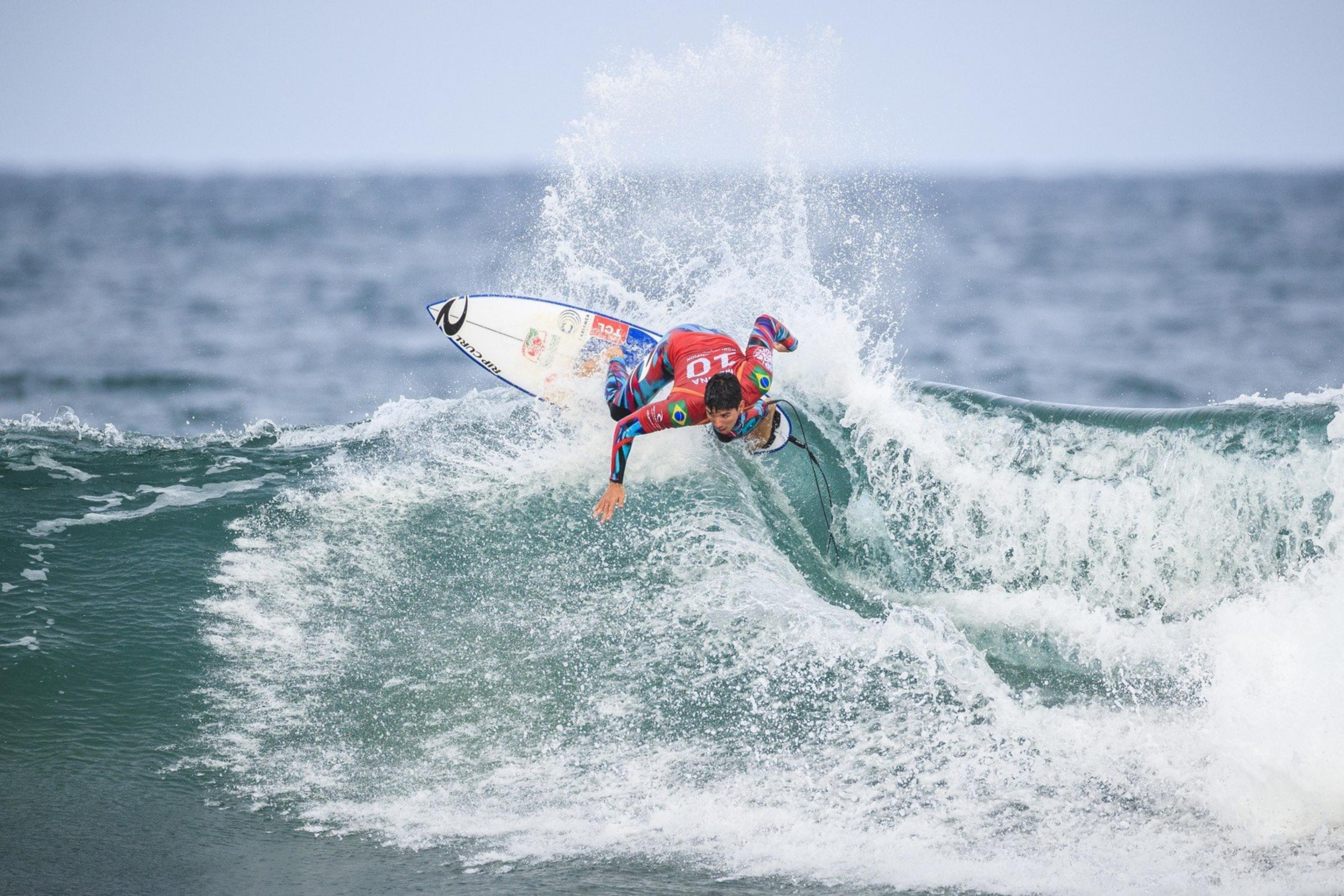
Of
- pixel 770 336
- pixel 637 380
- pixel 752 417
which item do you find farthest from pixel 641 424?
pixel 770 336

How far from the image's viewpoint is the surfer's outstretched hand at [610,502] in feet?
21.8

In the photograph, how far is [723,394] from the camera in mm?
6574

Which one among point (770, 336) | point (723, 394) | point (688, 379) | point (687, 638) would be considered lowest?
point (687, 638)

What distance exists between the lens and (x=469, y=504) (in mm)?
7855

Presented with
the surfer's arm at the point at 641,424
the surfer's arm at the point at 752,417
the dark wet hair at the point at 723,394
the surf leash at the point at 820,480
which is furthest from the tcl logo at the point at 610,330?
the dark wet hair at the point at 723,394

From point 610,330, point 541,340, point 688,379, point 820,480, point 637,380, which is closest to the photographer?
point 688,379

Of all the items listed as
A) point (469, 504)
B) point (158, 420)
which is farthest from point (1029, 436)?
point (158, 420)

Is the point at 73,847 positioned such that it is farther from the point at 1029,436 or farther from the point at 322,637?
the point at 1029,436

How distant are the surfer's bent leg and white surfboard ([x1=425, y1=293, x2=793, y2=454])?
0.27 m

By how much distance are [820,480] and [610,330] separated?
212cm

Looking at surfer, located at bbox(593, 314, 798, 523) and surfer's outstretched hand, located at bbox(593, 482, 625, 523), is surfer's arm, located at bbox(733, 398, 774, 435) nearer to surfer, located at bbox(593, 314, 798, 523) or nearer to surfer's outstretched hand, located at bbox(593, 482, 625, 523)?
surfer, located at bbox(593, 314, 798, 523)

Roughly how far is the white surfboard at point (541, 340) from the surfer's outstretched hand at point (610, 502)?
2.01 metres

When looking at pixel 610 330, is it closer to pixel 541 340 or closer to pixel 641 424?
pixel 541 340

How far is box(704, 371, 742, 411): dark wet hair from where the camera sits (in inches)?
259
